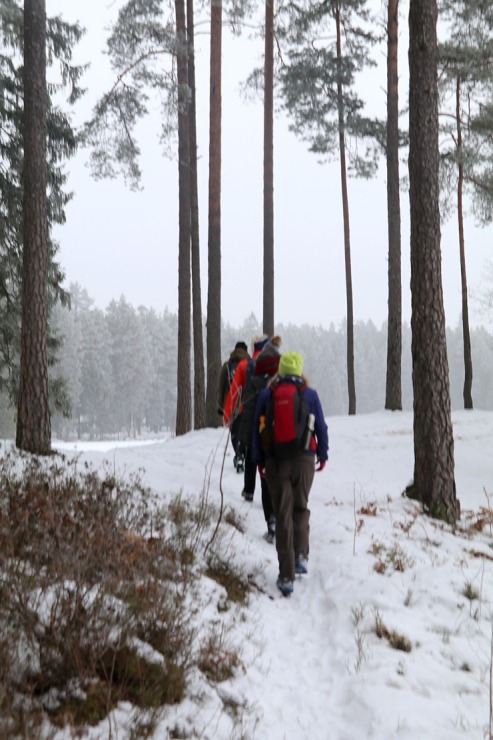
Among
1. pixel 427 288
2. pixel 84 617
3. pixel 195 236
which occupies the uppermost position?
pixel 195 236

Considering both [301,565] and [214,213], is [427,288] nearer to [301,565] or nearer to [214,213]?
[301,565]

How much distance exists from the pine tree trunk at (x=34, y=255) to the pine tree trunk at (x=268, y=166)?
852 centimetres

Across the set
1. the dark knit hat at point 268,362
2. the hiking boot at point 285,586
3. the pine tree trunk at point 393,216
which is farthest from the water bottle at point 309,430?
the pine tree trunk at point 393,216

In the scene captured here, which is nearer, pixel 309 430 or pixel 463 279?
pixel 309 430

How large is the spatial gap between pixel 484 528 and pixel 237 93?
1575 centimetres

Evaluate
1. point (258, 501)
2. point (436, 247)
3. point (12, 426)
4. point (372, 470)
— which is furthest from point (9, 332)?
point (12, 426)

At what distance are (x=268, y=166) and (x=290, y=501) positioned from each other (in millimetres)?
13139

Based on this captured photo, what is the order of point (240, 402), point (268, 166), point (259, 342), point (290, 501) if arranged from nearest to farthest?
point (290, 501), point (240, 402), point (259, 342), point (268, 166)

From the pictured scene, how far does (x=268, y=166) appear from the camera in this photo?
616 inches

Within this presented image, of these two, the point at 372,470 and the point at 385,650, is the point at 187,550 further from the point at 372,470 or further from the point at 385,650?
the point at 372,470

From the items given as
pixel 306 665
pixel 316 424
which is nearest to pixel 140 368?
pixel 316 424

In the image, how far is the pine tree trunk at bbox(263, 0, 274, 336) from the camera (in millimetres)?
15711

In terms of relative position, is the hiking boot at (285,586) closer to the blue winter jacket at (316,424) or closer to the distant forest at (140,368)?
the blue winter jacket at (316,424)

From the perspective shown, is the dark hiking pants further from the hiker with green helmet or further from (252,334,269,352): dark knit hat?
(252,334,269,352): dark knit hat
